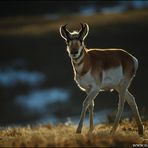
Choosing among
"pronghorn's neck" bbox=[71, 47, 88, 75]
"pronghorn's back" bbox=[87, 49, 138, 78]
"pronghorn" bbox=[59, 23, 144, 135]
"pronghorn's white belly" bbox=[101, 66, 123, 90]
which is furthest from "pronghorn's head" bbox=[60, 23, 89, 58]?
"pronghorn's white belly" bbox=[101, 66, 123, 90]

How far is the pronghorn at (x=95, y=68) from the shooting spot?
953 inches

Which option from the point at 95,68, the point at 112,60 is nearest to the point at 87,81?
the point at 95,68

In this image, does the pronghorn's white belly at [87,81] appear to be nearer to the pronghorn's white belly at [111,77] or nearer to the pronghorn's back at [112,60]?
the pronghorn's back at [112,60]

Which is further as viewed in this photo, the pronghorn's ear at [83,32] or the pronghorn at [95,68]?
the pronghorn's ear at [83,32]

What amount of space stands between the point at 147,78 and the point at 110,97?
3.90 m

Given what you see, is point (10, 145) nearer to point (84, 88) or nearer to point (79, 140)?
point (79, 140)

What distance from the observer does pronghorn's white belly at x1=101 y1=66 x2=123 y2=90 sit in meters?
24.7

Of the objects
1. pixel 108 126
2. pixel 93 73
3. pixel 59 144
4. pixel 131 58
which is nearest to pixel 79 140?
pixel 59 144

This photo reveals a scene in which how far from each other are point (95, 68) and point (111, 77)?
2.06ft

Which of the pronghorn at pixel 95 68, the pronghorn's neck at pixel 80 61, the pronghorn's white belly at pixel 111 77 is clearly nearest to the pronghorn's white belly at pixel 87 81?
the pronghorn at pixel 95 68

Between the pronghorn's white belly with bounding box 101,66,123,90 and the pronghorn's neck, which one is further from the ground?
the pronghorn's neck

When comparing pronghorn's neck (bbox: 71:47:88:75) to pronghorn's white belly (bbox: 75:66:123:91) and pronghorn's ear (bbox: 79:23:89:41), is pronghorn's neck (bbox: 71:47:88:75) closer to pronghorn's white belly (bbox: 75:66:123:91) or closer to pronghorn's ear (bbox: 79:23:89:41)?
pronghorn's white belly (bbox: 75:66:123:91)

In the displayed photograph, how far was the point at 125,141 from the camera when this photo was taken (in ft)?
70.4

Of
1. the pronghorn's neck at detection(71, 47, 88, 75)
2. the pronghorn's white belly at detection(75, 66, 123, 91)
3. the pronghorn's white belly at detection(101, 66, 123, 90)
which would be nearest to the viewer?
the pronghorn's white belly at detection(75, 66, 123, 91)
